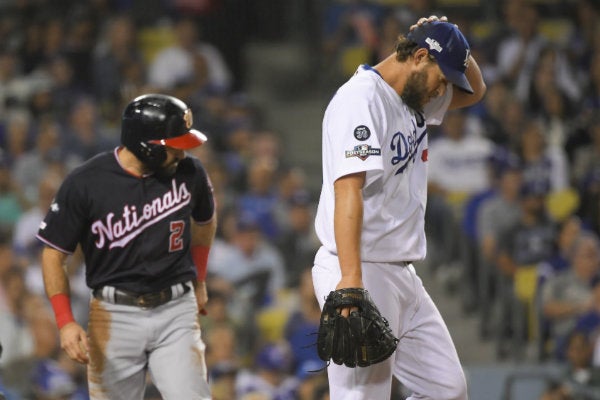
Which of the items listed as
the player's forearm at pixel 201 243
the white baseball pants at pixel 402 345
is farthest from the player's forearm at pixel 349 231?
the player's forearm at pixel 201 243

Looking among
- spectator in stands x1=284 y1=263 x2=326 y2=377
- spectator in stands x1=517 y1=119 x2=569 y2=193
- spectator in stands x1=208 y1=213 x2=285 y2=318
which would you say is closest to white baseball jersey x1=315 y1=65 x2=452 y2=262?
spectator in stands x1=284 y1=263 x2=326 y2=377

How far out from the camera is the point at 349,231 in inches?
155

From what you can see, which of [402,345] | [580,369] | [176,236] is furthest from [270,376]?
[402,345]

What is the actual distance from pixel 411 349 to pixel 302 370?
10.9 feet

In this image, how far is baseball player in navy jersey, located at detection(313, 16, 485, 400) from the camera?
13.5ft

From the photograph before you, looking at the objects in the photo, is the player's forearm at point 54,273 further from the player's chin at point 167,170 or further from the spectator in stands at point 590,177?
the spectator in stands at point 590,177

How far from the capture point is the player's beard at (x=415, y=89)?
4.28 metres

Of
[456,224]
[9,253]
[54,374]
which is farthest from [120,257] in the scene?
[456,224]

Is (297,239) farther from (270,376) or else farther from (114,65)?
(114,65)

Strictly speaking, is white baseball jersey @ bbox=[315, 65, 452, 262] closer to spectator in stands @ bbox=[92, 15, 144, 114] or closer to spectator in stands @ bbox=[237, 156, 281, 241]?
spectator in stands @ bbox=[237, 156, 281, 241]

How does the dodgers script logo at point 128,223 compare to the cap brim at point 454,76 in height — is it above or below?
below

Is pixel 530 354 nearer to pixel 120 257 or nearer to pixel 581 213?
pixel 581 213

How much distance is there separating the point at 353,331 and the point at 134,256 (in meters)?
1.24

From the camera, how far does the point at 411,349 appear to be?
439 centimetres
